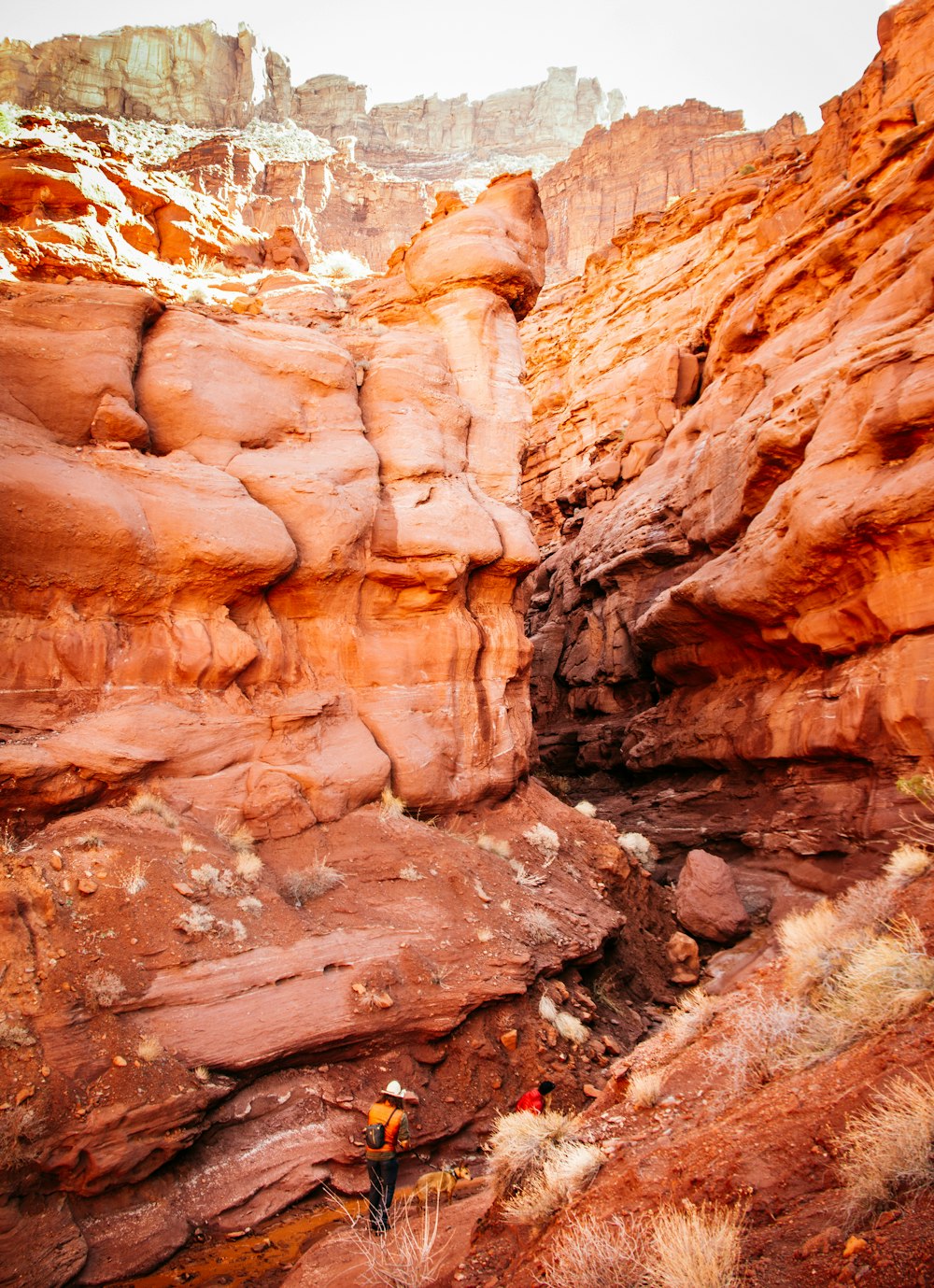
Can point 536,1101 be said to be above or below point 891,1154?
below

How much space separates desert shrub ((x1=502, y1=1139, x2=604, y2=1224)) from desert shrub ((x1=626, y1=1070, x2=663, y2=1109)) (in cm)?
97

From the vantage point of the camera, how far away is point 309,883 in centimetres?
947

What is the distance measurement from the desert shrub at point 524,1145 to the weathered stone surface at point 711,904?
8167mm

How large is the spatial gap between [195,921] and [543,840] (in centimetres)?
671

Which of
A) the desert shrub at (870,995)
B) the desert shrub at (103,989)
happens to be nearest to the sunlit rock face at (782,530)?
the desert shrub at (870,995)

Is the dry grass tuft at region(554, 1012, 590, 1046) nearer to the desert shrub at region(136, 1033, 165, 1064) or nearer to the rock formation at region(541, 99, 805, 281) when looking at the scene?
the desert shrub at region(136, 1033, 165, 1064)

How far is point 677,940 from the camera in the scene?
13273mm

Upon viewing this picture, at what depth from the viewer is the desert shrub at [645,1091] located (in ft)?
20.8

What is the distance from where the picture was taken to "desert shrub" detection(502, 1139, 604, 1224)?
201 inches

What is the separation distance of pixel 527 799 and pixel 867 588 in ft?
24.3

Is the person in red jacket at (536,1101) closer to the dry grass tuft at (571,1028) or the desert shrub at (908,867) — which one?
the dry grass tuft at (571,1028)

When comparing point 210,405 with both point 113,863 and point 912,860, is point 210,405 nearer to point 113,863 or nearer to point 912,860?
point 113,863

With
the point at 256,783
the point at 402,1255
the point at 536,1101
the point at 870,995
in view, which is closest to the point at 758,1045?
the point at 870,995

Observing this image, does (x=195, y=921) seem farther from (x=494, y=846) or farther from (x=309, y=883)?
(x=494, y=846)
